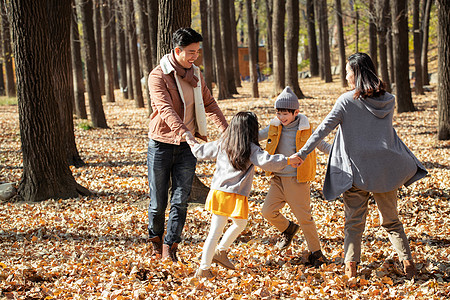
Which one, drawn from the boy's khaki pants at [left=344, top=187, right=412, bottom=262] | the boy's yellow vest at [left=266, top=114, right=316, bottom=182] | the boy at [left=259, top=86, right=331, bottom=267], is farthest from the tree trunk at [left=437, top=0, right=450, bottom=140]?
the boy's khaki pants at [left=344, top=187, right=412, bottom=262]

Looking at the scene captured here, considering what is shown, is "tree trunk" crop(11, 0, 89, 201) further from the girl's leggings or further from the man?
the girl's leggings

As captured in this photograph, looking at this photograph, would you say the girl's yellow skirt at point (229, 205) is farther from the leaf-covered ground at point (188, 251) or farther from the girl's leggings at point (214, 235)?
the leaf-covered ground at point (188, 251)

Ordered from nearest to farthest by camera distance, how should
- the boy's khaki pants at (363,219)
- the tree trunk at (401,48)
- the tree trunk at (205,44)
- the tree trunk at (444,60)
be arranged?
the boy's khaki pants at (363,219) < the tree trunk at (444,60) < the tree trunk at (401,48) < the tree trunk at (205,44)

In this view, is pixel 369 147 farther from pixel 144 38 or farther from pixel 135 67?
pixel 135 67

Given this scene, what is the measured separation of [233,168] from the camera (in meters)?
4.32

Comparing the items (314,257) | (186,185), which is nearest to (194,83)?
(186,185)

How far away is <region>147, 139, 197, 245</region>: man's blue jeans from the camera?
190 inches

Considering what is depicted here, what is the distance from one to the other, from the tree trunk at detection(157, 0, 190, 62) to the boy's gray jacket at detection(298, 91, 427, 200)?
331 cm

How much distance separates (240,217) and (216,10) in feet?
65.6

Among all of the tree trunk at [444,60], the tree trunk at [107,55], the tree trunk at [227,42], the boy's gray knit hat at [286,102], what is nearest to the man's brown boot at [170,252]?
the boy's gray knit hat at [286,102]

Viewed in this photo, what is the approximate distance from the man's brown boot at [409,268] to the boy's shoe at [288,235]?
115 cm

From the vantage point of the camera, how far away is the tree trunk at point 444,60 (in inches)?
412

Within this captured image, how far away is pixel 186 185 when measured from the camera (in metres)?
4.93

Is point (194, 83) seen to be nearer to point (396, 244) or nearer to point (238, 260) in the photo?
point (238, 260)
